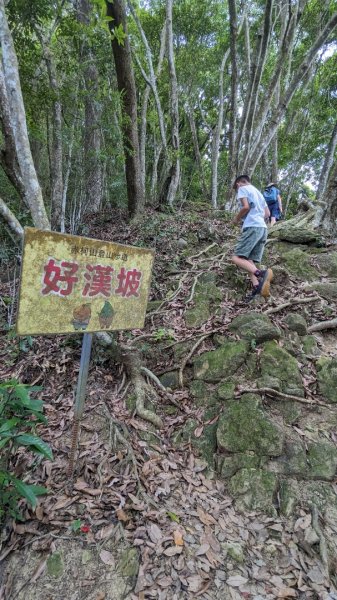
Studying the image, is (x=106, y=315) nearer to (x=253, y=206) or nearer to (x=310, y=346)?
(x=310, y=346)

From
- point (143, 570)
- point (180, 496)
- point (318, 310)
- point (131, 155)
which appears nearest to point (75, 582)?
point (143, 570)

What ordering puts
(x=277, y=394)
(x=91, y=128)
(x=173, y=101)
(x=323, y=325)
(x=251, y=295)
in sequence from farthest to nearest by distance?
(x=173, y=101) < (x=91, y=128) < (x=251, y=295) < (x=323, y=325) < (x=277, y=394)

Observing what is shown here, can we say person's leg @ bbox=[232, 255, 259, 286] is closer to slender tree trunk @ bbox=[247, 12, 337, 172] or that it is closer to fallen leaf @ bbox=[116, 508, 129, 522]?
fallen leaf @ bbox=[116, 508, 129, 522]

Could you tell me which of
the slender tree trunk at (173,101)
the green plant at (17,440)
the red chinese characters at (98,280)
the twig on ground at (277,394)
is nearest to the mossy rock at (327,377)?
the twig on ground at (277,394)

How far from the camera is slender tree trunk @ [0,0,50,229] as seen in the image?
352cm

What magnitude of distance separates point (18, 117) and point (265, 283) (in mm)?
3623

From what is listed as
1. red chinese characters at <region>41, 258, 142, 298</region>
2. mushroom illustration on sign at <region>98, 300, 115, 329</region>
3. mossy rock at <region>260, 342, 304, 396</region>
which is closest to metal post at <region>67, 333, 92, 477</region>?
mushroom illustration on sign at <region>98, 300, 115, 329</region>

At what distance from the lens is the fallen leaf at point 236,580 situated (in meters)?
2.15

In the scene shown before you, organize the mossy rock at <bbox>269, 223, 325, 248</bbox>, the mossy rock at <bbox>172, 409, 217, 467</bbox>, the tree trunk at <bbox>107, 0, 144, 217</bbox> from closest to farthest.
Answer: the mossy rock at <bbox>172, 409, 217, 467</bbox> < the tree trunk at <bbox>107, 0, 144, 217</bbox> < the mossy rock at <bbox>269, 223, 325, 248</bbox>

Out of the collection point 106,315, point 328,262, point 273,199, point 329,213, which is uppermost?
point 273,199

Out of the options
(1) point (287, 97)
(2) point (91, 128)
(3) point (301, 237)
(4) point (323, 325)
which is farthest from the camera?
(2) point (91, 128)

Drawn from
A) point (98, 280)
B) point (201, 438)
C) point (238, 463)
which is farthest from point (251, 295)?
point (98, 280)

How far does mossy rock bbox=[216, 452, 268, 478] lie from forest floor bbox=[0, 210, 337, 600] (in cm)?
11

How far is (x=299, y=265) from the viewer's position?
5.46 meters
